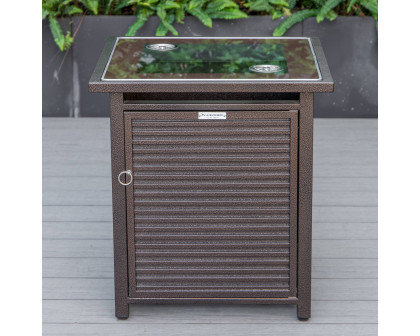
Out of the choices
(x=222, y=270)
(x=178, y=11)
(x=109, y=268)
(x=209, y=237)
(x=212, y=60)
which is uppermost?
(x=212, y=60)

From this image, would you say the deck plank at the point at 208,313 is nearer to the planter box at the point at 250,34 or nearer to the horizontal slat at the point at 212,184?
the horizontal slat at the point at 212,184

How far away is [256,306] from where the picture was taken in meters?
2.99

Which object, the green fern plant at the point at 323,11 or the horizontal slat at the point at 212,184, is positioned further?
the green fern plant at the point at 323,11

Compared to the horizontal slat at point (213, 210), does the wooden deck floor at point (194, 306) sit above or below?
below

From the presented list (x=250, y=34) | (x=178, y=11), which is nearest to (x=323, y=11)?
(x=250, y=34)

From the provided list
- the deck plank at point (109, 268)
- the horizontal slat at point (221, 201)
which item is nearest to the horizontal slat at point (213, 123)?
the horizontal slat at point (221, 201)

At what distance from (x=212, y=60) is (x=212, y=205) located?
1.82 feet

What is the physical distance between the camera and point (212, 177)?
8.91ft

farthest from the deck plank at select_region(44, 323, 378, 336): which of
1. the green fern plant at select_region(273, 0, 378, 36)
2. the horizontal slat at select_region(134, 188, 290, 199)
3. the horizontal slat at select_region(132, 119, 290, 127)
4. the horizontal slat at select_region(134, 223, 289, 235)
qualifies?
the green fern plant at select_region(273, 0, 378, 36)

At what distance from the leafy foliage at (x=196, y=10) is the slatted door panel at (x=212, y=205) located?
8.63 feet

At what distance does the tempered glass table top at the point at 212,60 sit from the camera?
8.73 ft

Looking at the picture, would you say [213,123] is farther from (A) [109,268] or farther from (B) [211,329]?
(A) [109,268]

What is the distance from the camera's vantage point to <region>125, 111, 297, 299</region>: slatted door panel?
2.67 m

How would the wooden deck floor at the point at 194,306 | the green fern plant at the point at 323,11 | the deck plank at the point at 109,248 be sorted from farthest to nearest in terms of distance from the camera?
the green fern plant at the point at 323,11 < the deck plank at the point at 109,248 < the wooden deck floor at the point at 194,306
